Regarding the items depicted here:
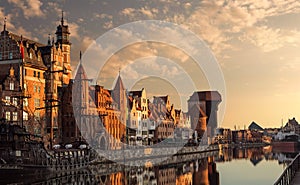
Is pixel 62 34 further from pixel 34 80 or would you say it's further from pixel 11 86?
pixel 11 86

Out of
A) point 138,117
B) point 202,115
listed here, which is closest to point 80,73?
point 138,117

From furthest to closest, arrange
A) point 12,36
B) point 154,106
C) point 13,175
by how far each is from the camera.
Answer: point 154,106
point 12,36
point 13,175

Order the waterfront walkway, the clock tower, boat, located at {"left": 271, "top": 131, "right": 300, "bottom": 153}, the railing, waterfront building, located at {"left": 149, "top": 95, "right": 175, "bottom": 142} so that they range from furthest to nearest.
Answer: boat, located at {"left": 271, "top": 131, "right": 300, "bottom": 153}, waterfront building, located at {"left": 149, "top": 95, "right": 175, "bottom": 142}, the clock tower, the waterfront walkway, the railing

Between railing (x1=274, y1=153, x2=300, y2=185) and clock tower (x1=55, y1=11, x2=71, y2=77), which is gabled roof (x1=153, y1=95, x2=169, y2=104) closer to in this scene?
clock tower (x1=55, y1=11, x2=71, y2=77)

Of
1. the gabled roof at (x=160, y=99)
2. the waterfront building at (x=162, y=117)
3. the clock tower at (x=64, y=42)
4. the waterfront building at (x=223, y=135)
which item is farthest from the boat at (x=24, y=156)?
the waterfront building at (x=223, y=135)

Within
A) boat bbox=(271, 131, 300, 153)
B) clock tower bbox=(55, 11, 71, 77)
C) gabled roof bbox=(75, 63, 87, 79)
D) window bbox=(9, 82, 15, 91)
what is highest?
clock tower bbox=(55, 11, 71, 77)

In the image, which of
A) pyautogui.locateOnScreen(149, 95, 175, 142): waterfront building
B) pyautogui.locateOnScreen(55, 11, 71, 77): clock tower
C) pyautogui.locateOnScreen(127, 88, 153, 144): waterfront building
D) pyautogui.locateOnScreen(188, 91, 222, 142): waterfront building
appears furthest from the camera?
pyautogui.locateOnScreen(188, 91, 222, 142): waterfront building

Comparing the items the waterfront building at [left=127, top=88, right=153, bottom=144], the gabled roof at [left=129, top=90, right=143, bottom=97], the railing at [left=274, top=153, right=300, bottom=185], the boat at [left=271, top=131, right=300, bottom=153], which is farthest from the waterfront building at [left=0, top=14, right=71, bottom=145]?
the boat at [left=271, top=131, right=300, bottom=153]

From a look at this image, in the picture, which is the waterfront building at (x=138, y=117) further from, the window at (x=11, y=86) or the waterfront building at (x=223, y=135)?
the waterfront building at (x=223, y=135)

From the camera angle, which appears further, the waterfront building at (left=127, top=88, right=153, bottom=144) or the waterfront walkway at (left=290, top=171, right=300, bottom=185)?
the waterfront building at (left=127, top=88, right=153, bottom=144)

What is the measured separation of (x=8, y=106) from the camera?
189ft

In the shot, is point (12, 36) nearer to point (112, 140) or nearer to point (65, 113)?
point (65, 113)

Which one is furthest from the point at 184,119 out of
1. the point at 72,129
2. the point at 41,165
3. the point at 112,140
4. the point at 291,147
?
the point at 41,165

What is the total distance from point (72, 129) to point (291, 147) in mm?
92884
